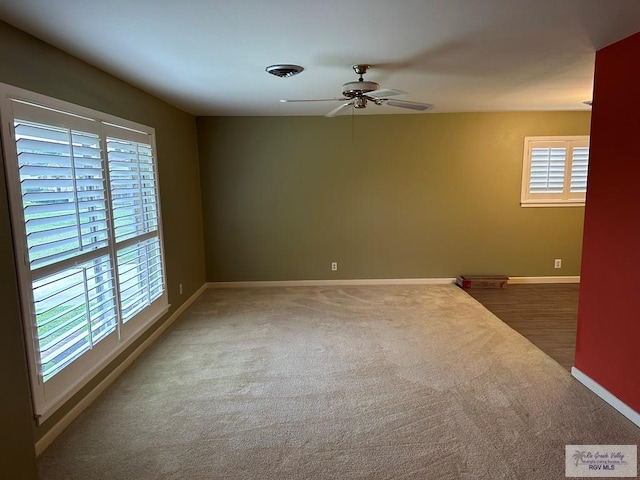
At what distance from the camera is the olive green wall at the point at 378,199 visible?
532 centimetres

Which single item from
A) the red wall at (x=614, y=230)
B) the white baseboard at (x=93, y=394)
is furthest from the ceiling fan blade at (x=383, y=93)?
the white baseboard at (x=93, y=394)

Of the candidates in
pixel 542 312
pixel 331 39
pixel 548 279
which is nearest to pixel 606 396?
pixel 542 312

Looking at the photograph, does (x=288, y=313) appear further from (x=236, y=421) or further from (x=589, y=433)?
(x=589, y=433)

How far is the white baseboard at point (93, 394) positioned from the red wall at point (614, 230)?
137 inches

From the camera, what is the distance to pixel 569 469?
2.04 metres

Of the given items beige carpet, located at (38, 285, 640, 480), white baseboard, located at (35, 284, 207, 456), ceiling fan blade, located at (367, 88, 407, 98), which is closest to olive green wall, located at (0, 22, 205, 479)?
white baseboard, located at (35, 284, 207, 456)

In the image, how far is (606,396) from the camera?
2.65m

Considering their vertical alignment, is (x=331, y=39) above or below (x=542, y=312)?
above

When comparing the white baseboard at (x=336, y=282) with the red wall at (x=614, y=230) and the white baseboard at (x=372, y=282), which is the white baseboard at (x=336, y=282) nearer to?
the white baseboard at (x=372, y=282)

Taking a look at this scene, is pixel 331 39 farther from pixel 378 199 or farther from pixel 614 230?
pixel 378 199

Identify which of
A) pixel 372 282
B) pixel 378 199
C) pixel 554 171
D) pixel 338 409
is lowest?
pixel 338 409

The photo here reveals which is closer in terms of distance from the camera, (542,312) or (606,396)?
(606,396)

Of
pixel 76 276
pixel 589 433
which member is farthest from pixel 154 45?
pixel 589 433

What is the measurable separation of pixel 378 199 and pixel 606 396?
3.42 m
